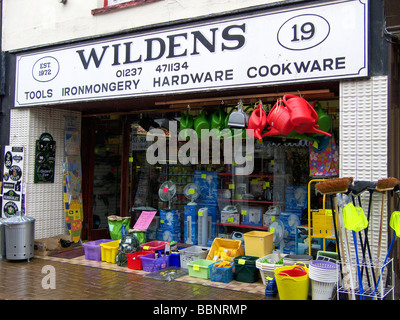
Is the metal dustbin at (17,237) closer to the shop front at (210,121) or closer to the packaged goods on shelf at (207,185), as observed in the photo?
the shop front at (210,121)

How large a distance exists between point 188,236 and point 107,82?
11.4ft

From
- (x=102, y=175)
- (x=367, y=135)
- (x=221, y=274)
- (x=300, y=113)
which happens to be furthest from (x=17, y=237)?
(x=367, y=135)

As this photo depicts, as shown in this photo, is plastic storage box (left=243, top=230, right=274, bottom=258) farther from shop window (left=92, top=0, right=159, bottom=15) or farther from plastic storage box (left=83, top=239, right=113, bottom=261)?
shop window (left=92, top=0, right=159, bottom=15)

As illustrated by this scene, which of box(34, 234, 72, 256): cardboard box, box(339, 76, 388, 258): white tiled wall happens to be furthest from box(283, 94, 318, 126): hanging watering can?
box(34, 234, 72, 256): cardboard box

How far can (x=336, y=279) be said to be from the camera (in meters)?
5.04

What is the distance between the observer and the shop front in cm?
535

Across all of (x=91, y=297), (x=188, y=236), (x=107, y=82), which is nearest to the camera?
(x=91, y=297)

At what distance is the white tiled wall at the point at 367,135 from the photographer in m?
5.07

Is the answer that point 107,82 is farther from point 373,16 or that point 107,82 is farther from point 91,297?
point 373,16

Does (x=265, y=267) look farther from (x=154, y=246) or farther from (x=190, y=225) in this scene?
(x=190, y=225)

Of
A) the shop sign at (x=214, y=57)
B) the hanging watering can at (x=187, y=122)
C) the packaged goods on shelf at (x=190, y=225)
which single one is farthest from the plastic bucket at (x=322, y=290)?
the packaged goods on shelf at (x=190, y=225)

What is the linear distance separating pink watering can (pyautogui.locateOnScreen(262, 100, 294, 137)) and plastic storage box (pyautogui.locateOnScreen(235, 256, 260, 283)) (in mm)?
2048
